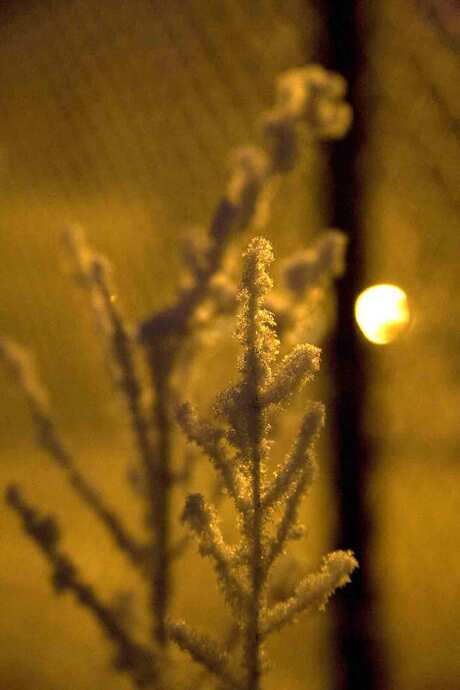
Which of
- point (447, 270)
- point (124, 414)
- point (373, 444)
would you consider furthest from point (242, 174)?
point (373, 444)

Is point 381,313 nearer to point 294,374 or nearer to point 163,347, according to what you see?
point 163,347

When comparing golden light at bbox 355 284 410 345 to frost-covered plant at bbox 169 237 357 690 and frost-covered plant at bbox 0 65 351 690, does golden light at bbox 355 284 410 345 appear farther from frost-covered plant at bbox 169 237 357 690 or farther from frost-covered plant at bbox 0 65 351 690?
frost-covered plant at bbox 169 237 357 690

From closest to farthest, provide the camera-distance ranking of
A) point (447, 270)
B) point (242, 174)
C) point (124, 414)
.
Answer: point (242, 174) < point (124, 414) < point (447, 270)

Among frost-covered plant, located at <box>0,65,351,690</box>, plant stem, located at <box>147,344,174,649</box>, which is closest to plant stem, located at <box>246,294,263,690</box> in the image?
frost-covered plant, located at <box>0,65,351,690</box>

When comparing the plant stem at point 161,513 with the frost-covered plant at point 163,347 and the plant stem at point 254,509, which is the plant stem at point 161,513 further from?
the plant stem at point 254,509

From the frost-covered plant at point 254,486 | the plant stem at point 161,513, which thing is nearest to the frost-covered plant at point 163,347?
the plant stem at point 161,513

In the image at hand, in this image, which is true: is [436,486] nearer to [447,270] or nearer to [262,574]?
[447,270]
